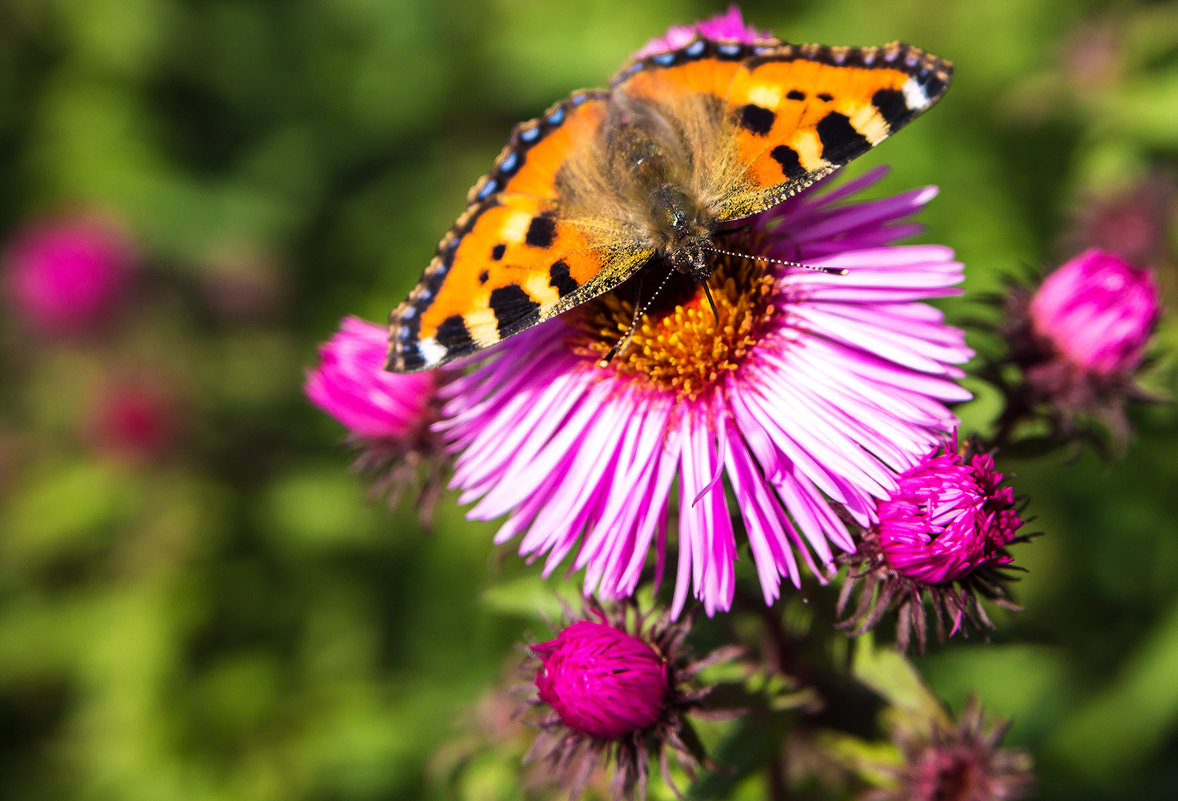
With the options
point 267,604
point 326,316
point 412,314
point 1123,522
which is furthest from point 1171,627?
point 326,316

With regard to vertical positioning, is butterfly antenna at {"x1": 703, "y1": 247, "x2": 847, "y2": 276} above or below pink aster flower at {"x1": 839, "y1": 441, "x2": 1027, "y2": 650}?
above

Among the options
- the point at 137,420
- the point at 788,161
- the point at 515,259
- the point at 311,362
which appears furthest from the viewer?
the point at 311,362

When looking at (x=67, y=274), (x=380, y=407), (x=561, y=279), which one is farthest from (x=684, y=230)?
(x=67, y=274)

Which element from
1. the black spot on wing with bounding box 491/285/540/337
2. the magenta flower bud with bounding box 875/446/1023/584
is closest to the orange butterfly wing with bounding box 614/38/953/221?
the black spot on wing with bounding box 491/285/540/337

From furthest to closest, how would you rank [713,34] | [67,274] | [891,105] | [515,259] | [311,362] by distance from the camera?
[311,362] → [67,274] → [713,34] → [515,259] → [891,105]

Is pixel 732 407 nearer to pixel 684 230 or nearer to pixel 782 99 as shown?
pixel 684 230

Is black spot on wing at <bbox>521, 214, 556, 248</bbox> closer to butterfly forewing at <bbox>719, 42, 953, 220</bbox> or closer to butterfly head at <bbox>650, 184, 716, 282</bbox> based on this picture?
butterfly head at <bbox>650, 184, 716, 282</bbox>
